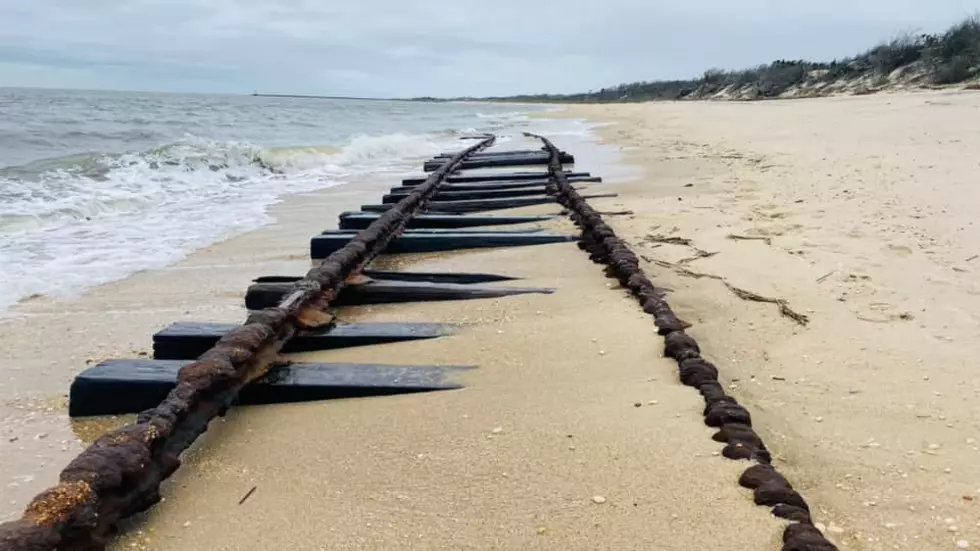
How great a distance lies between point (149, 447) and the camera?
1.75m

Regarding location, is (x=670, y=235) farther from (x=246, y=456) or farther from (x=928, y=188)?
(x=246, y=456)

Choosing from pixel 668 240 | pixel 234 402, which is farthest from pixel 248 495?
pixel 668 240

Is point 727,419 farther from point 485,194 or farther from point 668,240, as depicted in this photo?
point 485,194

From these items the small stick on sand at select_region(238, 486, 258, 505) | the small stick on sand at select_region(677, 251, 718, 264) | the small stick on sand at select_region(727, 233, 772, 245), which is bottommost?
the small stick on sand at select_region(238, 486, 258, 505)

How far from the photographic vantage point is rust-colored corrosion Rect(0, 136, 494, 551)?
1416 mm

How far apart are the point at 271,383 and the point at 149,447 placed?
64cm

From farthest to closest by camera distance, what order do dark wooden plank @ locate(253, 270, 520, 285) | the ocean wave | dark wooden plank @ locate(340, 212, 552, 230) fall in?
dark wooden plank @ locate(340, 212, 552, 230)
the ocean wave
dark wooden plank @ locate(253, 270, 520, 285)

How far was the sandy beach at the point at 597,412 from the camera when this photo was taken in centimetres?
164

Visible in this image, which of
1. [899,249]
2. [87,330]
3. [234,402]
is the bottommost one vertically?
[87,330]

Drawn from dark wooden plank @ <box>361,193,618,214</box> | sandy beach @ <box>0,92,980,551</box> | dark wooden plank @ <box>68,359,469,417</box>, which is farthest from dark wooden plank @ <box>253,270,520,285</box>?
dark wooden plank @ <box>361,193,618,214</box>

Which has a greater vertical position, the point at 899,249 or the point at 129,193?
the point at 899,249

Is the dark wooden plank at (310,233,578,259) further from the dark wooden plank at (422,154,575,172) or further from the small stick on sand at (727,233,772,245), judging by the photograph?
the dark wooden plank at (422,154,575,172)

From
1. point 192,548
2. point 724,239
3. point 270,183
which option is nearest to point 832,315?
point 724,239

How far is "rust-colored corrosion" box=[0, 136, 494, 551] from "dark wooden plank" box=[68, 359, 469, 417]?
0.10 meters
